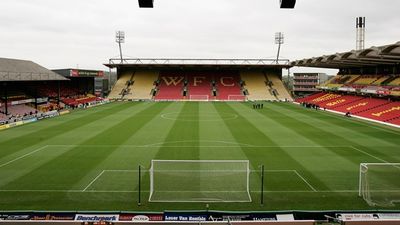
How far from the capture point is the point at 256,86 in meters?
78.3

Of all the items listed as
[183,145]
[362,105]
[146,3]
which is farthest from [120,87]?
[146,3]

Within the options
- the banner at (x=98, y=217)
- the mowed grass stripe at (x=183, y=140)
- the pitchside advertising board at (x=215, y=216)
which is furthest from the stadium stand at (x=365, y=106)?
the banner at (x=98, y=217)

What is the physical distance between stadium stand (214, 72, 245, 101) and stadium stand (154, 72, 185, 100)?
7700 millimetres

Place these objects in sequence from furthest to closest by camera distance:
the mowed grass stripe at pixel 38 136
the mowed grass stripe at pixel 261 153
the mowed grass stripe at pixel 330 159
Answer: the mowed grass stripe at pixel 38 136
the mowed grass stripe at pixel 261 153
the mowed grass stripe at pixel 330 159

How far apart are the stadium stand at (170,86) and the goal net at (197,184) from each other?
5614cm

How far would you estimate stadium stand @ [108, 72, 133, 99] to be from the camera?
244ft

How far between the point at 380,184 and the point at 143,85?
65807mm

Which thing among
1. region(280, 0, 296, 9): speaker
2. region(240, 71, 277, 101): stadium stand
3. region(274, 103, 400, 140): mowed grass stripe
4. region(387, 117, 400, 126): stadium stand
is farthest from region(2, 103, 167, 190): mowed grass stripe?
region(240, 71, 277, 101): stadium stand

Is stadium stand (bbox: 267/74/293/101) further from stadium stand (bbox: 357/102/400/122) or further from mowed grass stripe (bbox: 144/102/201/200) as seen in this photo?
mowed grass stripe (bbox: 144/102/201/200)

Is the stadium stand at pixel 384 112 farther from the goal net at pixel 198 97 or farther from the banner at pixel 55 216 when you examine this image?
the banner at pixel 55 216

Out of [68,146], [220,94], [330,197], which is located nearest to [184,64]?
[220,94]

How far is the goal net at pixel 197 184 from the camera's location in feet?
47.7

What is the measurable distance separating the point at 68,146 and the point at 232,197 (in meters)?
14.1

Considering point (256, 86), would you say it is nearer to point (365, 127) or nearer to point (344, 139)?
point (365, 127)
